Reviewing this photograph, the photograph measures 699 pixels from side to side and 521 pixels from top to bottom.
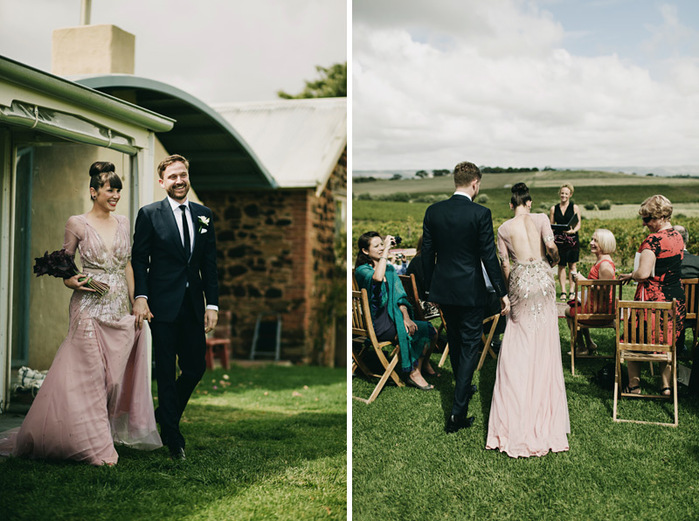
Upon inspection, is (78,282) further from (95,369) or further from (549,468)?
(549,468)

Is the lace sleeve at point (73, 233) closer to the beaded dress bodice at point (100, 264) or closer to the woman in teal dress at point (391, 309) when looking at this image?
the beaded dress bodice at point (100, 264)

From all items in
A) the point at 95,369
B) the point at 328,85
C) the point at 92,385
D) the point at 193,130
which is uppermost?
the point at 328,85

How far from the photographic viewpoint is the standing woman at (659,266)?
15.7 feet

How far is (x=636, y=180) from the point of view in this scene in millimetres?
4949

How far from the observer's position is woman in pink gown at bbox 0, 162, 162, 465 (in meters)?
4.65

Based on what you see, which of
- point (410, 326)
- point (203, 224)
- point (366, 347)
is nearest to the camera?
point (203, 224)

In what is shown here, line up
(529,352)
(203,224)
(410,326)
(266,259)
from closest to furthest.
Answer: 1. (529,352)
2. (203,224)
3. (410,326)
4. (266,259)

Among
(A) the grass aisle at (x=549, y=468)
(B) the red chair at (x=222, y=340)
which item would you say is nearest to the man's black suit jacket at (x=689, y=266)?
(A) the grass aisle at (x=549, y=468)

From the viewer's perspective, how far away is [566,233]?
15.9 ft

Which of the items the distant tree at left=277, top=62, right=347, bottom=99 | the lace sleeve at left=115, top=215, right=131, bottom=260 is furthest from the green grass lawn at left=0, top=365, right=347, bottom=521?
the distant tree at left=277, top=62, right=347, bottom=99

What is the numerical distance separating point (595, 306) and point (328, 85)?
1019 inches

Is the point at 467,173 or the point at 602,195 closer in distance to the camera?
the point at 467,173

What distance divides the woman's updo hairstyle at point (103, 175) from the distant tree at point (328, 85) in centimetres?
2414

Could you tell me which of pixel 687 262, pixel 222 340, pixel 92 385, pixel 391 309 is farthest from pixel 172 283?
pixel 222 340
